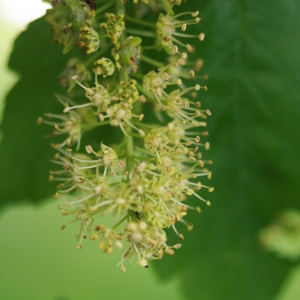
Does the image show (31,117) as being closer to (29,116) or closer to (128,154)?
(29,116)

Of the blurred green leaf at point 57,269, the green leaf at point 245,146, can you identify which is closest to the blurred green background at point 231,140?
the green leaf at point 245,146

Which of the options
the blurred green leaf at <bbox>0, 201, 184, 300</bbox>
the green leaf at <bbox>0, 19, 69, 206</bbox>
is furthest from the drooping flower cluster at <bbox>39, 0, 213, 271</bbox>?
the blurred green leaf at <bbox>0, 201, 184, 300</bbox>

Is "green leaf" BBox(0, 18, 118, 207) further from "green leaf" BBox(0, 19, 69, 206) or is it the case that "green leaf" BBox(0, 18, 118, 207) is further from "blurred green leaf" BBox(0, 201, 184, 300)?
"blurred green leaf" BBox(0, 201, 184, 300)

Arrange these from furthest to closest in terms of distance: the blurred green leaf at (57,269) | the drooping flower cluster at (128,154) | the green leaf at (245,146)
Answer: the blurred green leaf at (57,269) → the green leaf at (245,146) → the drooping flower cluster at (128,154)

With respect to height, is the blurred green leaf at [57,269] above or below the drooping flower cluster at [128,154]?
below

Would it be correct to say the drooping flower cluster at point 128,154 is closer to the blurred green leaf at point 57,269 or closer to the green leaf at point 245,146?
the green leaf at point 245,146

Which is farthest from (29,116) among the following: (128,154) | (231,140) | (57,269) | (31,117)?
(57,269)

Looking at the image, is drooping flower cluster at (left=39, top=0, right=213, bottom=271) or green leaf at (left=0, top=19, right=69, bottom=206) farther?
green leaf at (left=0, top=19, right=69, bottom=206)
